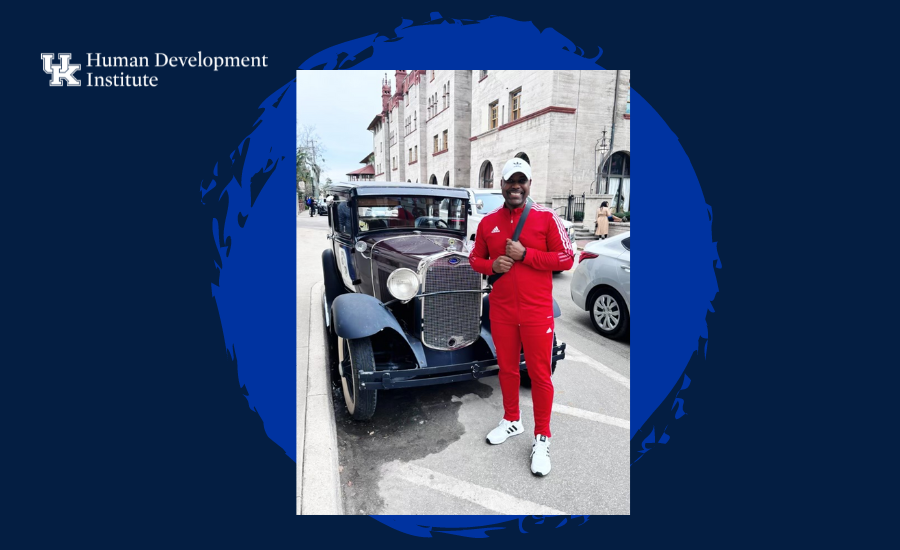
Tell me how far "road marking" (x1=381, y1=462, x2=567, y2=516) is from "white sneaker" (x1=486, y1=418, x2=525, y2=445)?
1.56 feet

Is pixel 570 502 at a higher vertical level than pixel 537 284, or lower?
lower

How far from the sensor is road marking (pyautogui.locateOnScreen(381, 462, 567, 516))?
238 centimetres

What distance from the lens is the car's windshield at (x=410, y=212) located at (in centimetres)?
444

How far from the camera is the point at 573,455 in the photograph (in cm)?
285

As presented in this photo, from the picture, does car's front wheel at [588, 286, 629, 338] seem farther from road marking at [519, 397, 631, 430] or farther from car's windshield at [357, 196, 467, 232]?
car's windshield at [357, 196, 467, 232]

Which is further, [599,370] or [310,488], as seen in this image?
[599,370]

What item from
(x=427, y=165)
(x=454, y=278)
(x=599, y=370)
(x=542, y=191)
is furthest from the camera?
(x=427, y=165)

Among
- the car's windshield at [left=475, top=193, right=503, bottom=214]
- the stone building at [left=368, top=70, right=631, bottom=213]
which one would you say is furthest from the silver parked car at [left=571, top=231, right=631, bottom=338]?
the stone building at [left=368, top=70, right=631, bottom=213]

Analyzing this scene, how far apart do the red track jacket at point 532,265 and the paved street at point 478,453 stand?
104 cm

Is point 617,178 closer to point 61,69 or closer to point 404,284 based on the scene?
point 404,284

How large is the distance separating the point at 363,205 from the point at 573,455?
322 cm

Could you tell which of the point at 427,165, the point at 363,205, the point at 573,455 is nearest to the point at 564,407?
the point at 573,455

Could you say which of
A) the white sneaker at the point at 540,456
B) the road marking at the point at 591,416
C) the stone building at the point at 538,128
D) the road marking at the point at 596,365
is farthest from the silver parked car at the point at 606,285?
the stone building at the point at 538,128

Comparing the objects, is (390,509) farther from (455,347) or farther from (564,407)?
(564,407)
